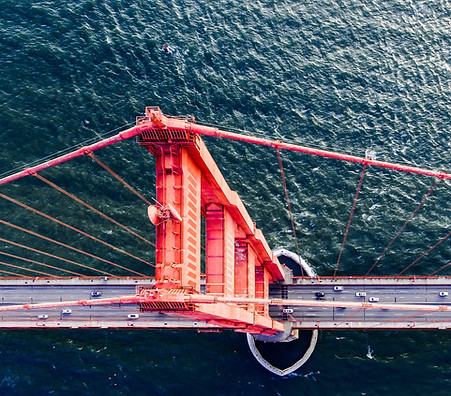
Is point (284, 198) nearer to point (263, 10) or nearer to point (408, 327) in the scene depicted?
point (408, 327)

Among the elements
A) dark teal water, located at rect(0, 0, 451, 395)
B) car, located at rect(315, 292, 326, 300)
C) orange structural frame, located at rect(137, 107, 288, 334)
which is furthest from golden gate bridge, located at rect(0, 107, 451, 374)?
Result: dark teal water, located at rect(0, 0, 451, 395)

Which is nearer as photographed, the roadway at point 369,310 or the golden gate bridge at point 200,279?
the golden gate bridge at point 200,279

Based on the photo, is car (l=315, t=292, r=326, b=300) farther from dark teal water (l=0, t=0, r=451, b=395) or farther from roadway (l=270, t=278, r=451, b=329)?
dark teal water (l=0, t=0, r=451, b=395)

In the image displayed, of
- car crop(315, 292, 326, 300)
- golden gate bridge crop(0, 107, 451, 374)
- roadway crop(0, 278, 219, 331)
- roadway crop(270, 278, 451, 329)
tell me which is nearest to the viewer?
golden gate bridge crop(0, 107, 451, 374)

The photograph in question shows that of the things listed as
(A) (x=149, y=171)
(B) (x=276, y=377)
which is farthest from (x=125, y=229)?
(B) (x=276, y=377)

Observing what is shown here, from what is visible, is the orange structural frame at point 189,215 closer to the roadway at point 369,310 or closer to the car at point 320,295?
the roadway at point 369,310

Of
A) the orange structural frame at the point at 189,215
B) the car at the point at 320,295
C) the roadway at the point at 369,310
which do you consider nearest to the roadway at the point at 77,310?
the roadway at the point at 369,310
